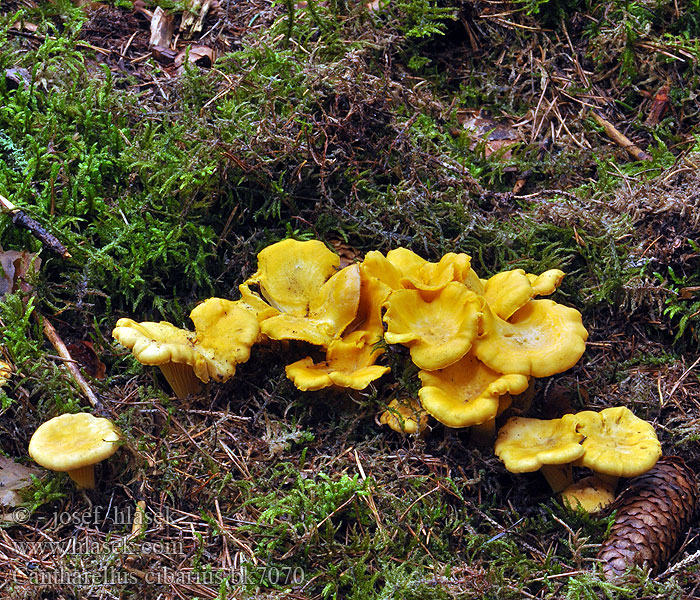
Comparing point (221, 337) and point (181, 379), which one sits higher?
point (221, 337)

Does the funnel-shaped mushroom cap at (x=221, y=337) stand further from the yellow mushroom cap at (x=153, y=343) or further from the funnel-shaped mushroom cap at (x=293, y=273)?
the funnel-shaped mushroom cap at (x=293, y=273)

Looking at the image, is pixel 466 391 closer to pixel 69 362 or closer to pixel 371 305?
pixel 371 305

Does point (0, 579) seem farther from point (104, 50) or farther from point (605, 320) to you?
point (104, 50)

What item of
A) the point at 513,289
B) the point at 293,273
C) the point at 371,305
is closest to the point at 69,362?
the point at 293,273

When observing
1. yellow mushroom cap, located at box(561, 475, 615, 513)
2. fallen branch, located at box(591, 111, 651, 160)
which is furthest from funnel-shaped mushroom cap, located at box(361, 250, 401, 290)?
fallen branch, located at box(591, 111, 651, 160)

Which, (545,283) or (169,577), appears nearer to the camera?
(169,577)
